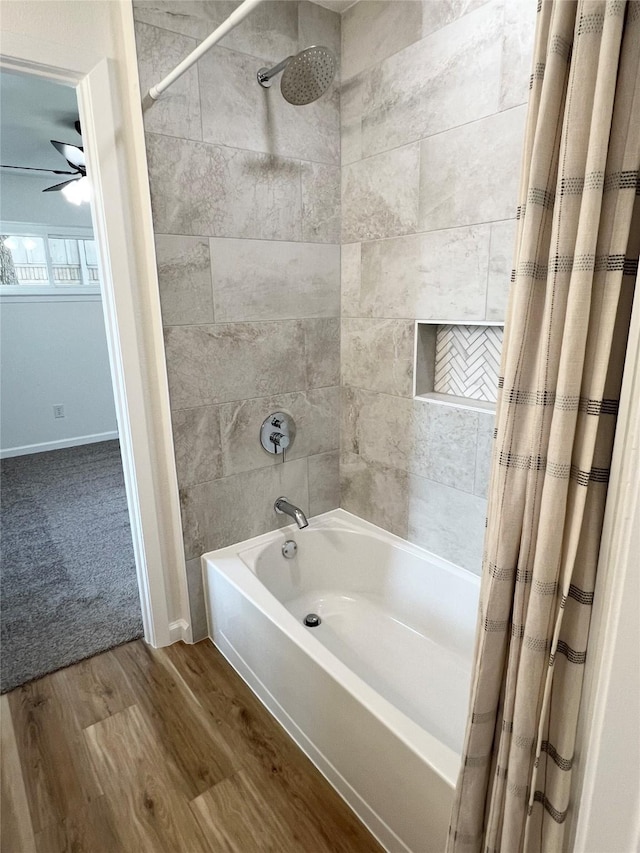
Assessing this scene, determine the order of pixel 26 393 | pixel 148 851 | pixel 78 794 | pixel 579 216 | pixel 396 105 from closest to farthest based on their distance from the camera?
pixel 579 216
pixel 148 851
pixel 78 794
pixel 396 105
pixel 26 393

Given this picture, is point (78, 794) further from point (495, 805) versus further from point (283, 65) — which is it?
point (283, 65)

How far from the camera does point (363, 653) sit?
2.00 meters

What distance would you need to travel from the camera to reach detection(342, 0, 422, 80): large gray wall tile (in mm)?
1756

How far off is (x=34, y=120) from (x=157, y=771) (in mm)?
3910

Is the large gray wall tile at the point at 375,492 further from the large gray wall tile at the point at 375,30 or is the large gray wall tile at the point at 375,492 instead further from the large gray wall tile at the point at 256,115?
the large gray wall tile at the point at 375,30

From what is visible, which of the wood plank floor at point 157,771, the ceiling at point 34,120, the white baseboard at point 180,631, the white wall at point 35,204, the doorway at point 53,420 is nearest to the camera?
the wood plank floor at point 157,771

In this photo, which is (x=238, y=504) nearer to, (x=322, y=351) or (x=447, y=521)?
(x=322, y=351)

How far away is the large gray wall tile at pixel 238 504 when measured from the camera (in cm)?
203

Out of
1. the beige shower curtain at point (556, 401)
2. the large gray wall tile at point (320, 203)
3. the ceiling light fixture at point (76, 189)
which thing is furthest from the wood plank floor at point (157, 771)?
the ceiling light fixture at point (76, 189)

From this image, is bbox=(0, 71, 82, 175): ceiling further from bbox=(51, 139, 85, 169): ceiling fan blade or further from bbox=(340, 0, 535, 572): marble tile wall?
bbox=(340, 0, 535, 572): marble tile wall

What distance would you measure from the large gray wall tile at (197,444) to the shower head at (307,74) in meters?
1.14

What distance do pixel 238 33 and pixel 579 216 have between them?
1675mm

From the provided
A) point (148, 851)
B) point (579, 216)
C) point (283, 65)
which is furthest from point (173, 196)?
point (148, 851)

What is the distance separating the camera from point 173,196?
1.75 meters
